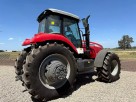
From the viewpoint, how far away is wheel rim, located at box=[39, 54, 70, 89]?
5.88 meters

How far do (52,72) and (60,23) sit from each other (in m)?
2.10

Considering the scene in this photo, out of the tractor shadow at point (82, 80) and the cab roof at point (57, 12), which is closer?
the cab roof at point (57, 12)

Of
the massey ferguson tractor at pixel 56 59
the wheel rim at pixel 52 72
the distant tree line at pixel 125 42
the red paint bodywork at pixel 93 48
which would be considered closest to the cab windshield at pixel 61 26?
the massey ferguson tractor at pixel 56 59

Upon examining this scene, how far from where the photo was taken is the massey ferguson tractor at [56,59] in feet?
18.6

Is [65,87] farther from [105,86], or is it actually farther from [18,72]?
[18,72]

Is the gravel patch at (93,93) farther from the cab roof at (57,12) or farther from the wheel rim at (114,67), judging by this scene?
the cab roof at (57,12)

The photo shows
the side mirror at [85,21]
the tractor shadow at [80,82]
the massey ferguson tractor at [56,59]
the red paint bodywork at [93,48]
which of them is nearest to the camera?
the massey ferguson tractor at [56,59]

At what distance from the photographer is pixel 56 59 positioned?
6.32m

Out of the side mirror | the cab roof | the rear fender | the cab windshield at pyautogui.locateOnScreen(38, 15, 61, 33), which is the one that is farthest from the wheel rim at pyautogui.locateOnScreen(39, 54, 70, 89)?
the side mirror

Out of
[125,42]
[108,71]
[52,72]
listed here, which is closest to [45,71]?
[52,72]

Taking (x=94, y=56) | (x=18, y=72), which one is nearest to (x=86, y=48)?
(x=94, y=56)

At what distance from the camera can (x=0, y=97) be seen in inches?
254

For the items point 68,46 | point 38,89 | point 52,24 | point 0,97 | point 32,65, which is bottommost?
point 0,97

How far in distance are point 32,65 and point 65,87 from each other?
1.35m
